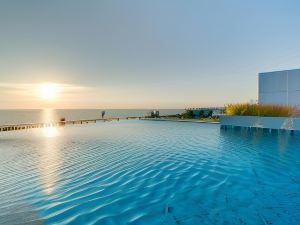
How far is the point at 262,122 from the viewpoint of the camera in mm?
14422

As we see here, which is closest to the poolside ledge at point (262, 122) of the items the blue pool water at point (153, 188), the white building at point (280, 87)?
the blue pool water at point (153, 188)

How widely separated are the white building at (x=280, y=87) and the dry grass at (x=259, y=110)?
356cm

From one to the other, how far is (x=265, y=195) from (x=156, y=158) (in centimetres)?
379

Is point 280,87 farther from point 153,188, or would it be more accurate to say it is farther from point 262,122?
point 153,188

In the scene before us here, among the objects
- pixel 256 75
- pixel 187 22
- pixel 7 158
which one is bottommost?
pixel 7 158

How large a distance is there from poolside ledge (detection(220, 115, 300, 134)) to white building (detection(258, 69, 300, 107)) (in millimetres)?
5440

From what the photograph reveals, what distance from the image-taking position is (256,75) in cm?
2116

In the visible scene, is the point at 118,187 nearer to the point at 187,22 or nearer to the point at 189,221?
the point at 189,221

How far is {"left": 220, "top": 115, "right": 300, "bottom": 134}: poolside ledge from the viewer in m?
13.3

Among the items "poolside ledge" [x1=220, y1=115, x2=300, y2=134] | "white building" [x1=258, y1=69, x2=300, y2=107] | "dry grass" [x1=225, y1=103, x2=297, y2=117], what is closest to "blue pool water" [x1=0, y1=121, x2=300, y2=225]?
"poolside ledge" [x1=220, y1=115, x2=300, y2=134]

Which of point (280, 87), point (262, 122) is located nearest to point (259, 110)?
point (262, 122)

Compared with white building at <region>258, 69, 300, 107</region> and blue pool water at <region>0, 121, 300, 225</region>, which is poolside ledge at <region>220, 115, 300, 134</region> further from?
white building at <region>258, 69, 300, 107</region>

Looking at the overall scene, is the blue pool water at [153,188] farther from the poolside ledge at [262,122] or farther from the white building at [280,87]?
the white building at [280,87]

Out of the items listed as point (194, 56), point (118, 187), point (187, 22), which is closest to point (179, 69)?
point (194, 56)
